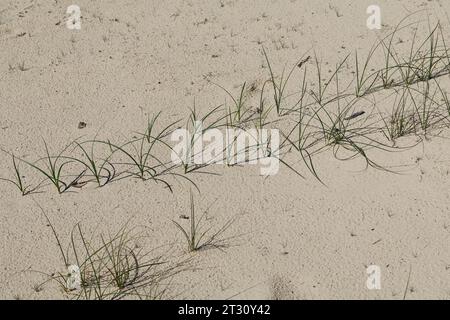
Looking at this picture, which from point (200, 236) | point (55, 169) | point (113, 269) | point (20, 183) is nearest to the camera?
point (113, 269)

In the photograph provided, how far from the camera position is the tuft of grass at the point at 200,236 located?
2.77 meters

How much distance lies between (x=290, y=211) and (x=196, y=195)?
0.43 m

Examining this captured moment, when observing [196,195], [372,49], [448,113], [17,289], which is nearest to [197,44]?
[372,49]

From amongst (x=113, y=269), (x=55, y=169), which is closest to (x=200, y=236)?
(x=113, y=269)

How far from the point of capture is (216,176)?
311 centimetres

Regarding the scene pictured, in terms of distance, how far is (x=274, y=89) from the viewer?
3.40 m

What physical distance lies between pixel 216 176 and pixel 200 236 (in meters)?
0.40

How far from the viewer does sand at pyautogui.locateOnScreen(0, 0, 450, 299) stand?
8.72 ft

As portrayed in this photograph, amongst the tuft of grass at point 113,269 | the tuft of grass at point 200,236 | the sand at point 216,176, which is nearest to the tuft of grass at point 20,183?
the sand at point 216,176

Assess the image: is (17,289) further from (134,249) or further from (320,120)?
(320,120)

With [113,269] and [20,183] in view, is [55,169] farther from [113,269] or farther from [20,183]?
[113,269]

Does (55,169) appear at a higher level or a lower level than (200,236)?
higher

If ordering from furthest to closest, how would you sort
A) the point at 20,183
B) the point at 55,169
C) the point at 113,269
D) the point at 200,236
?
the point at 55,169 < the point at 20,183 < the point at 200,236 < the point at 113,269

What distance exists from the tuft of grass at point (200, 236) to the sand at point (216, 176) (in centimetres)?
3
